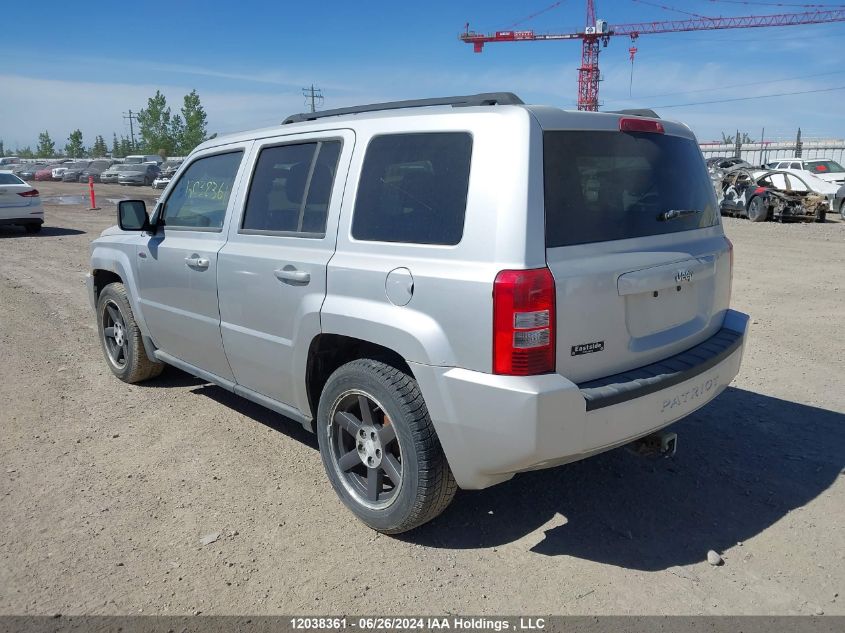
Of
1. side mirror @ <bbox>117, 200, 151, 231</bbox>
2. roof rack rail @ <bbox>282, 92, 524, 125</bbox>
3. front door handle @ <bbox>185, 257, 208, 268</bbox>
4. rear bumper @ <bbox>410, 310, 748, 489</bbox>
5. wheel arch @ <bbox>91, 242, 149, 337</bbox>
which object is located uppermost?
roof rack rail @ <bbox>282, 92, 524, 125</bbox>

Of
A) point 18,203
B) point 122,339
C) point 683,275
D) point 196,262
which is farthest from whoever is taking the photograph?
point 18,203

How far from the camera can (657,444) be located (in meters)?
3.27

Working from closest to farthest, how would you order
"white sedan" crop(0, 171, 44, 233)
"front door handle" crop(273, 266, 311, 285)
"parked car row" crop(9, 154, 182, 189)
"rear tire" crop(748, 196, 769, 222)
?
1. "front door handle" crop(273, 266, 311, 285)
2. "white sedan" crop(0, 171, 44, 233)
3. "rear tire" crop(748, 196, 769, 222)
4. "parked car row" crop(9, 154, 182, 189)

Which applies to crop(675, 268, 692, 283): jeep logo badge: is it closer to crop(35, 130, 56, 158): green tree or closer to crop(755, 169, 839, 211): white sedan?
crop(755, 169, 839, 211): white sedan

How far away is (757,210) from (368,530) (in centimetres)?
1966

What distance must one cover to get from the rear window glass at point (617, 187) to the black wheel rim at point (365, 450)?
1224 mm

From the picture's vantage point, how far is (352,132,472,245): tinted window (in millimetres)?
2959

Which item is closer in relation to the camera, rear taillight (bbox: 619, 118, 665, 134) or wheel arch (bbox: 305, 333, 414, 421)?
rear taillight (bbox: 619, 118, 665, 134)

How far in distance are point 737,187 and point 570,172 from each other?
66.7 ft

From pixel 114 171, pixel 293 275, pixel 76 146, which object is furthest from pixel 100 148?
pixel 293 275

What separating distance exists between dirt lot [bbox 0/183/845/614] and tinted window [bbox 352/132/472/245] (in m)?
1.50

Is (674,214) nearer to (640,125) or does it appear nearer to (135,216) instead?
(640,125)

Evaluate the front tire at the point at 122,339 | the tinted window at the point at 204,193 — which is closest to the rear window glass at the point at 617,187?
the tinted window at the point at 204,193

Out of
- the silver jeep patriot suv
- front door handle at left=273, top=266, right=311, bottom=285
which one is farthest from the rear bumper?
front door handle at left=273, top=266, right=311, bottom=285
